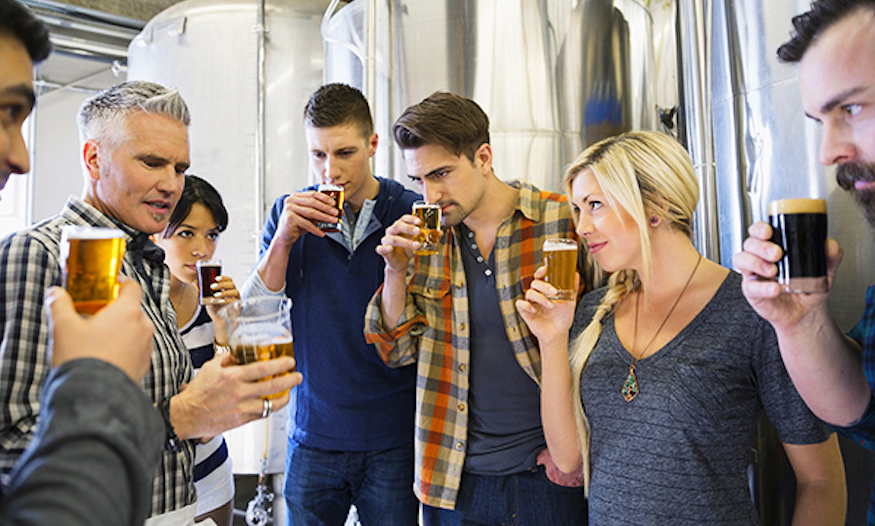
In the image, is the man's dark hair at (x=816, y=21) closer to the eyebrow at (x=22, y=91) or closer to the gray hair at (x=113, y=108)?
the eyebrow at (x=22, y=91)

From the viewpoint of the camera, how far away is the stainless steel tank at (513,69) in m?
3.13

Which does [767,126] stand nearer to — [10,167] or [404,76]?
[404,76]

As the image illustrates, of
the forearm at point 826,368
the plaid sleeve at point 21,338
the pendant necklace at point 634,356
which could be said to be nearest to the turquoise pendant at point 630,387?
the pendant necklace at point 634,356

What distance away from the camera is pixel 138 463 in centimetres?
76

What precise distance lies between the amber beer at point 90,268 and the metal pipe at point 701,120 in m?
2.50

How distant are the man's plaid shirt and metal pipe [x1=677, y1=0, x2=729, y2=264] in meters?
0.85

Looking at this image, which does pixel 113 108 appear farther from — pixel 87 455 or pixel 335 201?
pixel 87 455

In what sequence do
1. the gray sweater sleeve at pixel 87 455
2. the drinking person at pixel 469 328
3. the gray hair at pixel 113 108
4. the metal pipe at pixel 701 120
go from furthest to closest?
the metal pipe at pixel 701 120, the drinking person at pixel 469 328, the gray hair at pixel 113 108, the gray sweater sleeve at pixel 87 455

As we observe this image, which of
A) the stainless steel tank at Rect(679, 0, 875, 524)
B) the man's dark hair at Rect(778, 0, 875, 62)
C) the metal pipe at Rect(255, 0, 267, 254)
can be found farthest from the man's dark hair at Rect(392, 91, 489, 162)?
the metal pipe at Rect(255, 0, 267, 254)

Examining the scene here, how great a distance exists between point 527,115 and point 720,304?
179cm

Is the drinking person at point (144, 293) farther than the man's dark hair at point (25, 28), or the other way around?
the drinking person at point (144, 293)

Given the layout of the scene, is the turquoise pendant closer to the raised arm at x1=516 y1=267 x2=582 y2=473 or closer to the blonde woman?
the blonde woman

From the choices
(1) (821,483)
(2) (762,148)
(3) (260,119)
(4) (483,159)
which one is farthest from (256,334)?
(3) (260,119)

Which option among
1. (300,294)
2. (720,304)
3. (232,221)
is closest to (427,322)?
(300,294)
